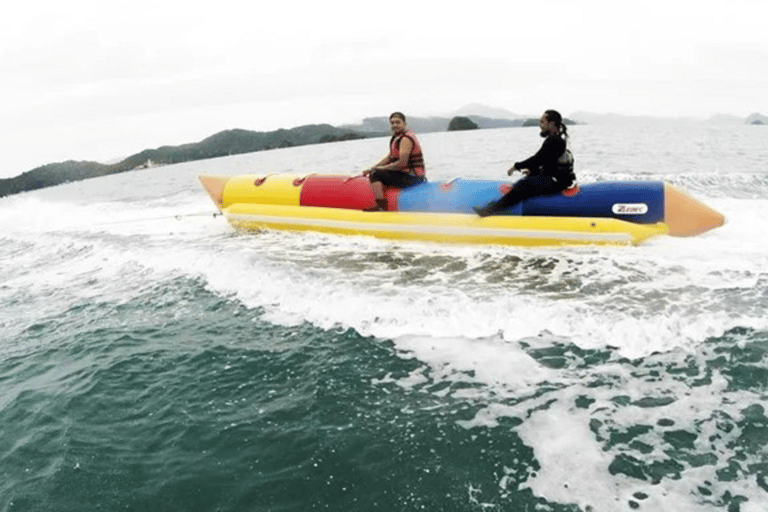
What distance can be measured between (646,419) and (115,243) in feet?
29.8

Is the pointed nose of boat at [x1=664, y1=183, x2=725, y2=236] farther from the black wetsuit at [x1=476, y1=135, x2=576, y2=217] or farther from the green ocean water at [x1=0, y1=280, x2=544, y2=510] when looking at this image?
the green ocean water at [x1=0, y1=280, x2=544, y2=510]

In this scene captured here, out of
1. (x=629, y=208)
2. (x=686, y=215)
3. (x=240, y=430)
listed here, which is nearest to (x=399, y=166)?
(x=629, y=208)

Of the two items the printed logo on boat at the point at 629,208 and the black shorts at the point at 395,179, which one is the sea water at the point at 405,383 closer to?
the printed logo on boat at the point at 629,208

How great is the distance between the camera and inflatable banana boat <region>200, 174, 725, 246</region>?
6.61 metres

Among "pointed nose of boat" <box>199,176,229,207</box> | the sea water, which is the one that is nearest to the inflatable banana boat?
the sea water

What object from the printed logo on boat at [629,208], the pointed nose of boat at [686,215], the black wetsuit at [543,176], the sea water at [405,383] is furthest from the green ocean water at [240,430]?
the pointed nose of boat at [686,215]

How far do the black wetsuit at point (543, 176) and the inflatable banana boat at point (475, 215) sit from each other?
0.38 feet

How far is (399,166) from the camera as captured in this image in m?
7.95

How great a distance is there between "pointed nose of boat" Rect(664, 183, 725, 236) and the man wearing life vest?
3436 millimetres

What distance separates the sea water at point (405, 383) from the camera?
9.21 ft

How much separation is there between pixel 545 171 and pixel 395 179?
91.4 inches

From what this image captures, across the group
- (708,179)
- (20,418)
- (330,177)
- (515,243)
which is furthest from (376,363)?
(708,179)

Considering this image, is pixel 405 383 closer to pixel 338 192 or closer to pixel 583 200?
pixel 583 200

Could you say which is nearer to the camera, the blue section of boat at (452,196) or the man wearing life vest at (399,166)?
the blue section of boat at (452,196)
